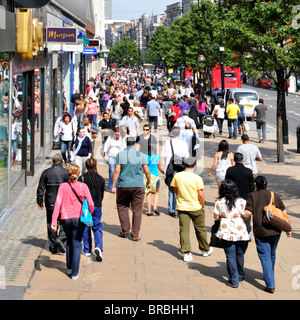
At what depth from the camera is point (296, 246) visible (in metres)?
11.0

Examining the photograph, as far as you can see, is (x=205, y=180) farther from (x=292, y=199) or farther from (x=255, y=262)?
(x=255, y=262)

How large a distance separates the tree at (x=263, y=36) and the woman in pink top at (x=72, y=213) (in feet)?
35.0

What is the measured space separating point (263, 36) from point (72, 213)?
12048 mm

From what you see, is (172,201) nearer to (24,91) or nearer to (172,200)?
(172,200)

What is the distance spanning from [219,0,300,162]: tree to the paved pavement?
288 inches

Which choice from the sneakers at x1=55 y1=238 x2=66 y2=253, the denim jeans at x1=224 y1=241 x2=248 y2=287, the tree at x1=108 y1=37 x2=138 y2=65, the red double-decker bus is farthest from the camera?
the tree at x1=108 y1=37 x2=138 y2=65

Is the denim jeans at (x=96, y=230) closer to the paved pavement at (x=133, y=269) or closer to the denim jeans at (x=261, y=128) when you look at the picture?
the paved pavement at (x=133, y=269)

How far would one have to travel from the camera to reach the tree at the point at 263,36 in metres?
18.6

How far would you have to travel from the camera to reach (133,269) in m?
9.32

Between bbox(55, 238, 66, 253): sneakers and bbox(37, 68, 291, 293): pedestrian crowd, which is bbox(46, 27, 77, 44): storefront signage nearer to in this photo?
bbox(37, 68, 291, 293): pedestrian crowd

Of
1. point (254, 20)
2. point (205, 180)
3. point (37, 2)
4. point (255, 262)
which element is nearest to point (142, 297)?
point (255, 262)

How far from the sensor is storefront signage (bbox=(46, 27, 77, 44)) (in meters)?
17.4
